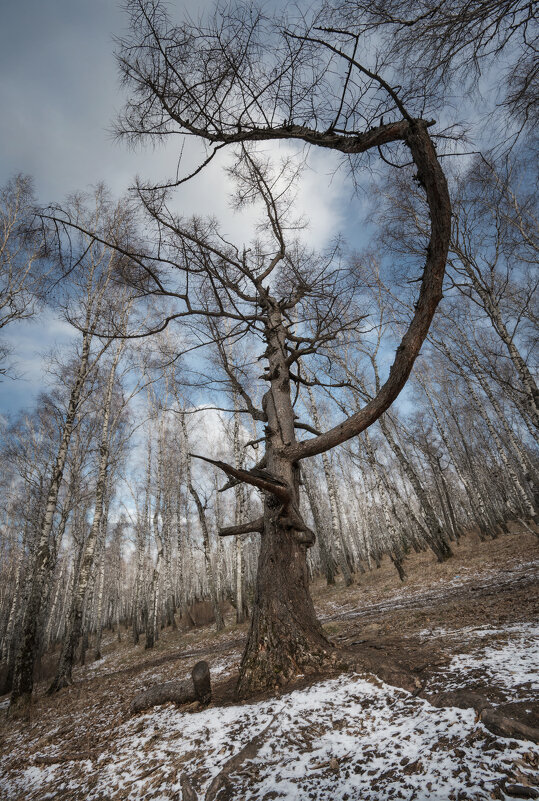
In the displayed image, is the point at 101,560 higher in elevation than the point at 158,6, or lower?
lower

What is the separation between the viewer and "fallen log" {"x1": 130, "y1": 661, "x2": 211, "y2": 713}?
3150 mm

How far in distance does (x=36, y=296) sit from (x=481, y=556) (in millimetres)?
14081

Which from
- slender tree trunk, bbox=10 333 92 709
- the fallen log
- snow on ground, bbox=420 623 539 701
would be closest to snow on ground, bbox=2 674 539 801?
the fallen log

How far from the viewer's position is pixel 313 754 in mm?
1896

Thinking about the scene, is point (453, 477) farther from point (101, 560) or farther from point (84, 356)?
point (84, 356)

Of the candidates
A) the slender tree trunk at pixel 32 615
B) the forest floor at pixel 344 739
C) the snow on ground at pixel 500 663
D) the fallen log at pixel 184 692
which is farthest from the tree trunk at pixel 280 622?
Answer: the slender tree trunk at pixel 32 615

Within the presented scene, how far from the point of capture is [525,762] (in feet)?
4.66

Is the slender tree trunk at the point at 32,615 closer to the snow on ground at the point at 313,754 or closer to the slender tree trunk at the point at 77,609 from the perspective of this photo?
the slender tree trunk at the point at 77,609

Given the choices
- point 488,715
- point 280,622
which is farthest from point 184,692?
point 488,715

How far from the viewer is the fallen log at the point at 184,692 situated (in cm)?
315

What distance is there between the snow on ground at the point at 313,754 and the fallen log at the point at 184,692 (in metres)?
0.25

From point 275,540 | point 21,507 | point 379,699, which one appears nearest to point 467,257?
point 275,540

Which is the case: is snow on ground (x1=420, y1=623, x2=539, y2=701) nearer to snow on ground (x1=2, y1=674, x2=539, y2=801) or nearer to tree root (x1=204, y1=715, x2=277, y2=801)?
snow on ground (x1=2, y1=674, x2=539, y2=801)

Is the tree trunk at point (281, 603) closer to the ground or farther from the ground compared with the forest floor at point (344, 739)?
farther from the ground
